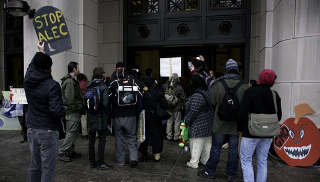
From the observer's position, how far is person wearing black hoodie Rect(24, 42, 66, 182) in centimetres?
319

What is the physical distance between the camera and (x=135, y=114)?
512 centimetres

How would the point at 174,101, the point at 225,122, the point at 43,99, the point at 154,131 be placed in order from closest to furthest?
the point at 43,99 < the point at 225,122 < the point at 154,131 < the point at 174,101

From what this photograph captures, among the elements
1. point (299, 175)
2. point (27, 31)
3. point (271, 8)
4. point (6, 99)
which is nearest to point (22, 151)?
point (6, 99)

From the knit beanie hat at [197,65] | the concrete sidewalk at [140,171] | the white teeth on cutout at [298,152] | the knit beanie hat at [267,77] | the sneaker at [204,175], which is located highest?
the knit beanie hat at [197,65]

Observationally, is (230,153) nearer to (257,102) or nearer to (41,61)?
(257,102)

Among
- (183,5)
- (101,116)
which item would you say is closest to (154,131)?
(101,116)

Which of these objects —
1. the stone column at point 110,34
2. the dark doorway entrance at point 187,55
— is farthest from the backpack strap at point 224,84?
the stone column at point 110,34

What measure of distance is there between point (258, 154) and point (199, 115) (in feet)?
4.58

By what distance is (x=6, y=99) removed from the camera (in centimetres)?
812

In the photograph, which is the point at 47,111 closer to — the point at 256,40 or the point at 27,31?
the point at 27,31

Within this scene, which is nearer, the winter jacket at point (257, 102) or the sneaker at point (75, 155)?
the winter jacket at point (257, 102)

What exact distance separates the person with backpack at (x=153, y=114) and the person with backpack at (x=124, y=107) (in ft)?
0.76

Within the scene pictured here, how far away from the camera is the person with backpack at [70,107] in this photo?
5.27 meters

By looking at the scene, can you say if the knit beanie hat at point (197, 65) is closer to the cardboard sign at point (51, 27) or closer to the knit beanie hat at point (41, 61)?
the cardboard sign at point (51, 27)
